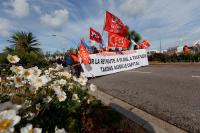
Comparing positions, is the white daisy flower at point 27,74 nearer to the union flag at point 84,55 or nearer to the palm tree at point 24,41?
the union flag at point 84,55

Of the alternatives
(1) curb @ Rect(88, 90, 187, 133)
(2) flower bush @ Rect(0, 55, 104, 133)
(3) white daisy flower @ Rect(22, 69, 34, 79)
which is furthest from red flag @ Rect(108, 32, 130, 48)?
(3) white daisy flower @ Rect(22, 69, 34, 79)

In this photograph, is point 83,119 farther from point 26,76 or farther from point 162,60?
point 162,60

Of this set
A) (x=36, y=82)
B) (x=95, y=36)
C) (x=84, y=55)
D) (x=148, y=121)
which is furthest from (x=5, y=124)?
(x=95, y=36)

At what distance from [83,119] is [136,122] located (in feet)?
3.44

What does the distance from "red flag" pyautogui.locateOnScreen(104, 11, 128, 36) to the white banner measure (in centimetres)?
153

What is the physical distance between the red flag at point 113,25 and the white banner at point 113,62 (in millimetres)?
1534

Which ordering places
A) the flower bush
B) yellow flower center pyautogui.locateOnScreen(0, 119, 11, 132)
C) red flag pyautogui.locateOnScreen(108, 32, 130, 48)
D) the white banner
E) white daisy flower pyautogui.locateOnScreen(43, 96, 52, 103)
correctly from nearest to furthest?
yellow flower center pyautogui.locateOnScreen(0, 119, 11, 132), the flower bush, white daisy flower pyautogui.locateOnScreen(43, 96, 52, 103), the white banner, red flag pyautogui.locateOnScreen(108, 32, 130, 48)

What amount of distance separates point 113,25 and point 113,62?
261 centimetres

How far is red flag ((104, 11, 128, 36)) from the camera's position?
509 inches

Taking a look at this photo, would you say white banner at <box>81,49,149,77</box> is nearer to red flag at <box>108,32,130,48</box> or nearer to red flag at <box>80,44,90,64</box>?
red flag at <box>80,44,90,64</box>

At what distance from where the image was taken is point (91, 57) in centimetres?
1120

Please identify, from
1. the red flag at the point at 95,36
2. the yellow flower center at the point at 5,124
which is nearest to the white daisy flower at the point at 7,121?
the yellow flower center at the point at 5,124

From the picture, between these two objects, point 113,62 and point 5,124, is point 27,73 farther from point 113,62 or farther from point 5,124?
point 113,62

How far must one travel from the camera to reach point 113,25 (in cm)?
1311
